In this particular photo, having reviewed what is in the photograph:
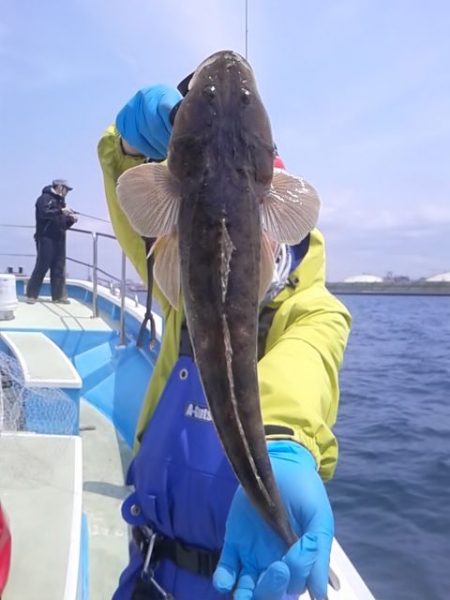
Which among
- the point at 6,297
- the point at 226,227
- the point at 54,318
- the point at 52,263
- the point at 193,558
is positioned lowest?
the point at 193,558

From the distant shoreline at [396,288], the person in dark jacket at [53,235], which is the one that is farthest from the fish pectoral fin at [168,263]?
the distant shoreline at [396,288]

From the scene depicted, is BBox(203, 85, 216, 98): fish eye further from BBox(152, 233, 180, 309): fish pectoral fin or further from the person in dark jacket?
the person in dark jacket

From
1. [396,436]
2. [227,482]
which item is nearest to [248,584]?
[227,482]

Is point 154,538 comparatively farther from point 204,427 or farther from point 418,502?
point 418,502

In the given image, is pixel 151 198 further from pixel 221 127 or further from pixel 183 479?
pixel 183 479

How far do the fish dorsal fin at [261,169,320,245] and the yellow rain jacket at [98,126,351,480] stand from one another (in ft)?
1.50

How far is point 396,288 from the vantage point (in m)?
90.9

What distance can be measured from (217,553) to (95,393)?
17.2 ft

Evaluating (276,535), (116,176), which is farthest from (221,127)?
(276,535)

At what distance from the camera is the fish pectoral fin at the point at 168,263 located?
1618 millimetres

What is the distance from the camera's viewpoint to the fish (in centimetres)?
150

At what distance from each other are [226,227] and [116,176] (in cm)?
101

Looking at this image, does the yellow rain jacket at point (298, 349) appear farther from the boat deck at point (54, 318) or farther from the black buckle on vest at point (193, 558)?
the boat deck at point (54, 318)

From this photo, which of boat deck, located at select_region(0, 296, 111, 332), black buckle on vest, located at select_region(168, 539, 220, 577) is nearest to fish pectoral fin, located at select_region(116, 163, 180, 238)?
black buckle on vest, located at select_region(168, 539, 220, 577)
